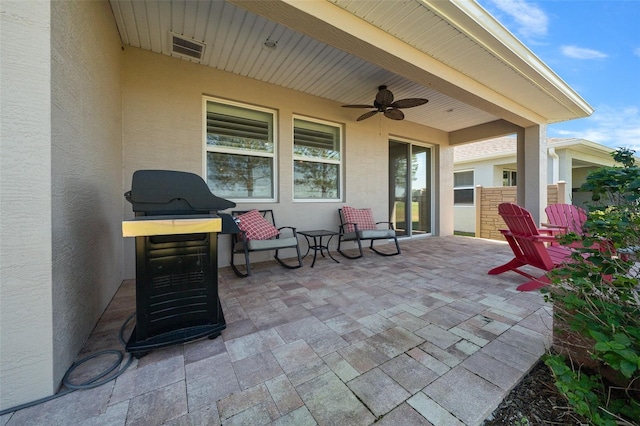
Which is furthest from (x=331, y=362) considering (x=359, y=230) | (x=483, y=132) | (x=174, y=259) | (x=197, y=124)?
(x=483, y=132)

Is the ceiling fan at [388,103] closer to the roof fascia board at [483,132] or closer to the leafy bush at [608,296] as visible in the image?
the leafy bush at [608,296]

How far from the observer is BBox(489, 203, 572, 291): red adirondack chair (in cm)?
265

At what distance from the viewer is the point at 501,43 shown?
283 cm

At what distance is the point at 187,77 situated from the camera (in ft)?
11.3

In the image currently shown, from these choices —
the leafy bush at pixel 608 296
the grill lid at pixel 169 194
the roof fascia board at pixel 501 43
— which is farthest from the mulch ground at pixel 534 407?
the roof fascia board at pixel 501 43

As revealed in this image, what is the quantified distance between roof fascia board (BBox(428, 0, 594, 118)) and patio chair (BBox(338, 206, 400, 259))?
2.85 meters

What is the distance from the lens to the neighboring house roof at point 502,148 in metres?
7.02

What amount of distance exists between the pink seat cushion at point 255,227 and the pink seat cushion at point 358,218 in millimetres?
1465

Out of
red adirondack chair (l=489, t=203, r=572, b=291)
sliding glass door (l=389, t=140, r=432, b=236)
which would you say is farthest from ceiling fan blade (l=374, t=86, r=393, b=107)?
red adirondack chair (l=489, t=203, r=572, b=291)

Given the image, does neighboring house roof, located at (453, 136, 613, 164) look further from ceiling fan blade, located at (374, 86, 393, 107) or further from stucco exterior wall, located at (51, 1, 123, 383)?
stucco exterior wall, located at (51, 1, 123, 383)

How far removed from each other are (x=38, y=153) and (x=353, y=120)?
462cm

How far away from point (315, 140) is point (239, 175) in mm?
1643

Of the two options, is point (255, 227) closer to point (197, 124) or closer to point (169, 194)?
point (197, 124)

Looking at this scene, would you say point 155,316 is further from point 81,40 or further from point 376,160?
point 376,160
